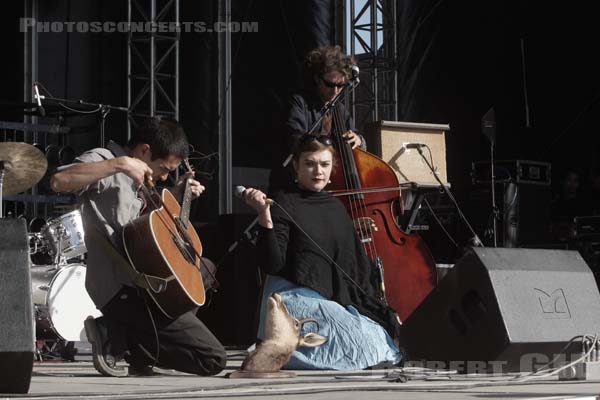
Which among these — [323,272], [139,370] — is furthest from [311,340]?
[139,370]

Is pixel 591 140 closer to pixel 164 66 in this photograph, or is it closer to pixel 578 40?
pixel 578 40

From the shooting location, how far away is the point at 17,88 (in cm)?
1063

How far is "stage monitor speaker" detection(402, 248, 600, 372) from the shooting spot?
14.4 feet

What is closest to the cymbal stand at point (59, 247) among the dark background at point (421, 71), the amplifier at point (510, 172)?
the dark background at point (421, 71)

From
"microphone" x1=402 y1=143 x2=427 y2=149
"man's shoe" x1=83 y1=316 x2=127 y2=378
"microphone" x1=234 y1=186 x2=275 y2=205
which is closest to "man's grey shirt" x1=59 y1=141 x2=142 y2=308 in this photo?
"man's shoe" x1=83 y1=316 x2=127 y2=378

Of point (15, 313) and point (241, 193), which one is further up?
point (241, 193)

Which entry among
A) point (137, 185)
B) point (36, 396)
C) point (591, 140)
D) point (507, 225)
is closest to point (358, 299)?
point (137, 185)

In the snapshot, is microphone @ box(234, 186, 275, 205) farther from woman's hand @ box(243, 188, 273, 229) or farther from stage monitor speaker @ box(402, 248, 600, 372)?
stage monitor speaker @ box(402, 248, 600, 372)

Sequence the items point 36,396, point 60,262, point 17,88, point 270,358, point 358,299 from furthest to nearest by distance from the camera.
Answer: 1. point 17,88
2. point 60,262
3. point 358,299
4. point 270,358
5. point 36,396

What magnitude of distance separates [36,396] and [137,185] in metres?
1.46

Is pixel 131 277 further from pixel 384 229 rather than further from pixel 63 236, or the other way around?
pixel 63 236

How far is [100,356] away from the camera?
15.7 feet

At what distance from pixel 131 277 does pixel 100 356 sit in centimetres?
37

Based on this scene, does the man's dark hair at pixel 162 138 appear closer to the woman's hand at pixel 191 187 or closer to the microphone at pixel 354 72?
the woman's hand at pixel 191 187
